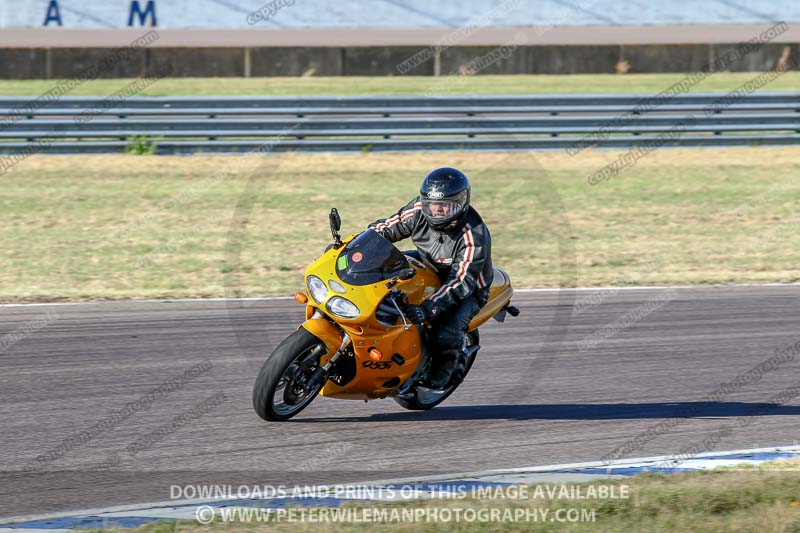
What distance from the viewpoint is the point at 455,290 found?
753 centimetres

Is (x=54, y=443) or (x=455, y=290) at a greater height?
(x=455, y=290)

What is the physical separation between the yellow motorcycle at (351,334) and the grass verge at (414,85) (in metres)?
19.1

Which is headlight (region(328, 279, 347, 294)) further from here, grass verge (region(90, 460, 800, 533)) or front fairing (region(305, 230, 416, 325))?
grass verge (region(90, 460, 800, 533))

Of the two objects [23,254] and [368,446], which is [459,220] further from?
[23,254]

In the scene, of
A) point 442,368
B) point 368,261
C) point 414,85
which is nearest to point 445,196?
point 368,261

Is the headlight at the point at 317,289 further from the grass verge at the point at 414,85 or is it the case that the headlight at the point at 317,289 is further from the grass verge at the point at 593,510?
the grass verge at the point at 414,85

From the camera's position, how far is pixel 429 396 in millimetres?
8242

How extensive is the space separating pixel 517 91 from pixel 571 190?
9.24m

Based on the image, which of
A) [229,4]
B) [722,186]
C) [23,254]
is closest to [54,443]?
[23,254]

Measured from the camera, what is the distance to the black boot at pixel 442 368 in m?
7.81

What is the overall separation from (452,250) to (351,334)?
955 mm

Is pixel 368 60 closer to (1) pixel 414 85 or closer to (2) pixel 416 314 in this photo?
(1) pixel 414 85

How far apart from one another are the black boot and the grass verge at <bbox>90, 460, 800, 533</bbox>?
1683 mm

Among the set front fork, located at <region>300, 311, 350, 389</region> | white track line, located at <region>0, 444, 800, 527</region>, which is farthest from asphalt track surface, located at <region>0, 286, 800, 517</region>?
front fork, located at <region>300, 311, 350, 389</region>
